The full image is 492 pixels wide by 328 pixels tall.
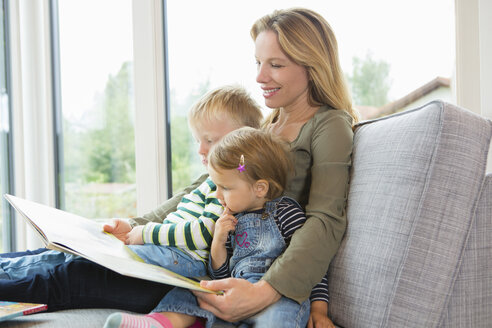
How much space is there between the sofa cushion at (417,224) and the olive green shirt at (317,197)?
0.23ft

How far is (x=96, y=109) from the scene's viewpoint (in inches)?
99.3

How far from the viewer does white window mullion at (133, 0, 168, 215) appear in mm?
2209

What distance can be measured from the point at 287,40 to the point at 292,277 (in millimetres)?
672

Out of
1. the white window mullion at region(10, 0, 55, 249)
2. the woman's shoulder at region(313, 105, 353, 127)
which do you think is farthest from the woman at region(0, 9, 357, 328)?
the white window mullion at region(10, 0, 55, 249)

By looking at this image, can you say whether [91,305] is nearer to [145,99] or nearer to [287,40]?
[287,40]

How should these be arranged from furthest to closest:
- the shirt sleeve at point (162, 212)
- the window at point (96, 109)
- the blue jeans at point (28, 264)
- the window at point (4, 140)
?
the window at point (4, 140) → the window at point (96, 109) → the shirt sleeve at point (162, 212) → the blue jeans at point (28, 264)

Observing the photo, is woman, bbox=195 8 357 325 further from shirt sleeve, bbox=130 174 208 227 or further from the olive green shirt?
shirt sleeve, bbox=130 174 208 227

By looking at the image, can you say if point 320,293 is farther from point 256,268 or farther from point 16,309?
point 16,309

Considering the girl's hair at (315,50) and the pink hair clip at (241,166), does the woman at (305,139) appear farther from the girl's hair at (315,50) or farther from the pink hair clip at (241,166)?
the pink hair clip at (241,166)

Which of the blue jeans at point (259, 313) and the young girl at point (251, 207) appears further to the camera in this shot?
the young girl at point (251, 207)

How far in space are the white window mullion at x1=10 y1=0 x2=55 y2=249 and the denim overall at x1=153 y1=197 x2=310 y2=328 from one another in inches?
69.1

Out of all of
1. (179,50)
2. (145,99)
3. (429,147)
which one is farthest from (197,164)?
(429,147)

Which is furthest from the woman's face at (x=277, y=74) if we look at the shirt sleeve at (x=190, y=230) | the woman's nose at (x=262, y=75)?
the shirt sleeve at (x=190, y=230)

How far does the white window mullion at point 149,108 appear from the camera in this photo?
221cm
